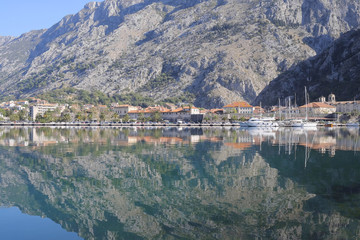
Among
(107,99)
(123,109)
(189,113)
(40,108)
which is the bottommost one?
(189,113)

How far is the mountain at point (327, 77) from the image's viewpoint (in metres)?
142

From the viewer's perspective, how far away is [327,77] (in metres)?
153

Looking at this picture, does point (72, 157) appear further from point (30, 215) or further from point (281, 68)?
point (281, 68)

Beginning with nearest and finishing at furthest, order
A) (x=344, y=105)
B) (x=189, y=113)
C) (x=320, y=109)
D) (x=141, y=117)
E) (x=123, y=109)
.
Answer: (x=344, y=105)
(x=320, y=109)
(x=141, y=117)
(x=189, y=113)
(x=123, y=109)

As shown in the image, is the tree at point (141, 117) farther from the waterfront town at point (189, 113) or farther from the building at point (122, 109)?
the building at point (122, 109)

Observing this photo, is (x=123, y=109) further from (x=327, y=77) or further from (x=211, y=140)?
(x=211, y=140)

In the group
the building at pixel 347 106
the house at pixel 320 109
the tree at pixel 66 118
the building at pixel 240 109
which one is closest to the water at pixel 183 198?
the building at pixel 347 106

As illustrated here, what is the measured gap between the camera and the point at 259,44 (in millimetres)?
198250

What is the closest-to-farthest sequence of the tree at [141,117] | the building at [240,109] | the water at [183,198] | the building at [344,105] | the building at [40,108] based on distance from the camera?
the water at [183,198]
the building at [344,105]
the tree at [141,117]
the building at [240,109]
the building at [40,108]

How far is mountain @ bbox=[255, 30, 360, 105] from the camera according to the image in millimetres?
142000

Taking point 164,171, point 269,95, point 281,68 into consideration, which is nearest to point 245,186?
point 164,171

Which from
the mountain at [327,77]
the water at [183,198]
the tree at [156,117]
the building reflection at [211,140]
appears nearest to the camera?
the water at [183,198]

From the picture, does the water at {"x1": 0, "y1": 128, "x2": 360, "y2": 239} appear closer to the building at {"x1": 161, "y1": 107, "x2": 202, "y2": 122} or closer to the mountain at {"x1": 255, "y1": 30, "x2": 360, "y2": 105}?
the building at {"x1": 161, "y1": 107, "x2": 202, "y2": 122}

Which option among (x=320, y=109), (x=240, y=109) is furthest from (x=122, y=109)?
(x=320, y=109)
